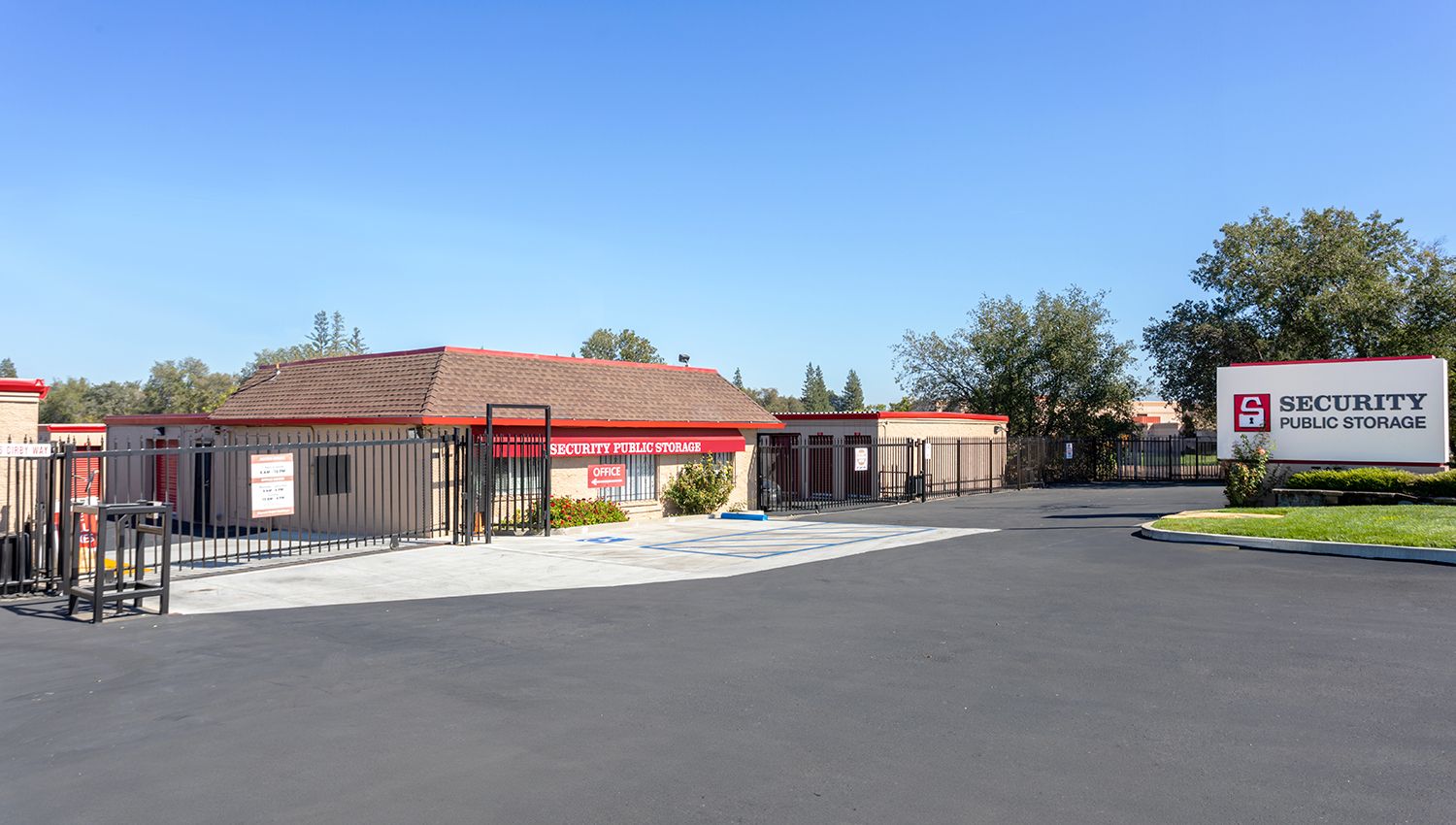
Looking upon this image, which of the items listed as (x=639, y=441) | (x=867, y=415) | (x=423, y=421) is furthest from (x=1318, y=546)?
(x=867, y=415)

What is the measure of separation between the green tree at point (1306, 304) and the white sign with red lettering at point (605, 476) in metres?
30.8

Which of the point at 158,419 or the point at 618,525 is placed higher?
the point at 158,419

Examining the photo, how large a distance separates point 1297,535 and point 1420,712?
10.9 meters

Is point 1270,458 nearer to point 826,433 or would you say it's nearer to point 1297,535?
point 1297,535

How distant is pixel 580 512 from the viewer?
69.4 ft

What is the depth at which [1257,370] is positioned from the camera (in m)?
24.3

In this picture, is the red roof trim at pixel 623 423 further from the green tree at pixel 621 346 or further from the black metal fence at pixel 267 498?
the green tree at pixel 621 346

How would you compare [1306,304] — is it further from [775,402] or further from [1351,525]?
[775,402]

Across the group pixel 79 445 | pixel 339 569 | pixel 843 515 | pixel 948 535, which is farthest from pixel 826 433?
pixel 79 445

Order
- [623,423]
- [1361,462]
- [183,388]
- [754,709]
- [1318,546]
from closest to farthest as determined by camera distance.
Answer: [754,709], [1318,546], [623,423], [1361,462], [183,388]

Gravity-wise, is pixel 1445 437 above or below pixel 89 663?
above

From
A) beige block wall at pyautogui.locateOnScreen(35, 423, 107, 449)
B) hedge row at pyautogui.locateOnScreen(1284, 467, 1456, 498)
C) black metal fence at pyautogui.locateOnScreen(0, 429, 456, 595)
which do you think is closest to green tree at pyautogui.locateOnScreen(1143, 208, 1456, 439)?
hedge row at pyautogui.locateOnScreen(1284, 467, 1456, 498)

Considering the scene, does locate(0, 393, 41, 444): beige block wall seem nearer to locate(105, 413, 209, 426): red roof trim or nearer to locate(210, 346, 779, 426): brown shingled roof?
locate(210, 346, 779, 426): brown shingled roof

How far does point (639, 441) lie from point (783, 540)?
5.81m
